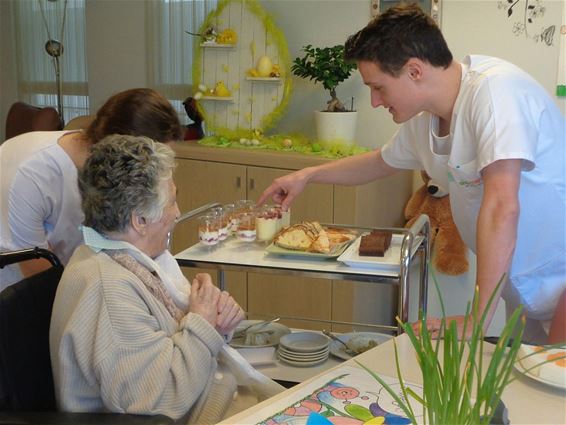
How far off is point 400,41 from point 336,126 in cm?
160

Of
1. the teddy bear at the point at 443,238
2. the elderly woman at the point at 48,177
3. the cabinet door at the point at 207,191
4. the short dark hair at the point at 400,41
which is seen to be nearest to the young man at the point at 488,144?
the short dark hair at the point at 400,41

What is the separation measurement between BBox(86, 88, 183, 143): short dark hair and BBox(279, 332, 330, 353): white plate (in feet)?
2.18

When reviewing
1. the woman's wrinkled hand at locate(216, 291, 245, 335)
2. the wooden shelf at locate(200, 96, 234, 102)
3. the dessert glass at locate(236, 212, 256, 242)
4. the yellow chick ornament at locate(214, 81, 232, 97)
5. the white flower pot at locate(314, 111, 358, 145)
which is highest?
the yellow chick ornament at locate(214, 81, 232, 97)

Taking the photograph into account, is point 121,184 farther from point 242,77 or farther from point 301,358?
point 242,77

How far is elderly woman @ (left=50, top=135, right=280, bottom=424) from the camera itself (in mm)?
1560

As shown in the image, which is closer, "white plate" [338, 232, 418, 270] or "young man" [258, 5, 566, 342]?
"young man" [258, 5, 566, 342]

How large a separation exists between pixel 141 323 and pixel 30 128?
10.1 feet

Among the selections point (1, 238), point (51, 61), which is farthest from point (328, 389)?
point (51, 61)

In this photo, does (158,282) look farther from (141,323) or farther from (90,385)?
(90,385)

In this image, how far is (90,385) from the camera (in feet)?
5.24

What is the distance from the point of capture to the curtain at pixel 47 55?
5.00 metres

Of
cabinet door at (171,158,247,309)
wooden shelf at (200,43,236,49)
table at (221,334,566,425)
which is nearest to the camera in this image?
table at (221,334,566,425)

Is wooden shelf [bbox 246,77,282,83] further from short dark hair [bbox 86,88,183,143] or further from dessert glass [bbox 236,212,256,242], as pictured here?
short dark hair [bbox 86,88,183,143]

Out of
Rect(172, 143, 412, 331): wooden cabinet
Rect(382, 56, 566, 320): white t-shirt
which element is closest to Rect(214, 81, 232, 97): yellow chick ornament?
Rect(172, 143, 412, 331): wooden cabinet
